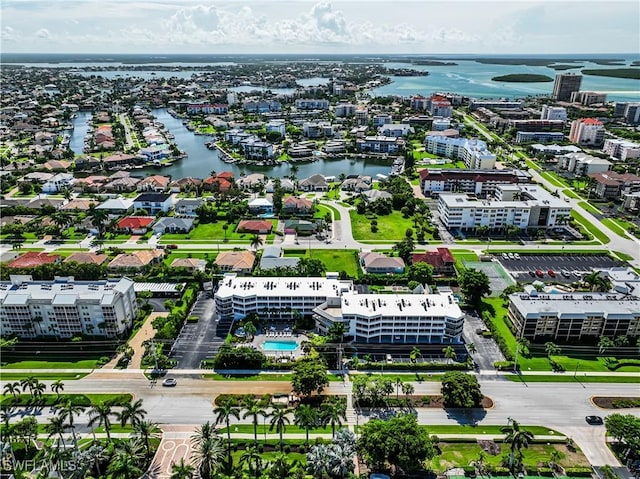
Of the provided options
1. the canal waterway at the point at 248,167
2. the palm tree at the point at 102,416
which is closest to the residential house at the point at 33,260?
the palm tree at the point at 102,416

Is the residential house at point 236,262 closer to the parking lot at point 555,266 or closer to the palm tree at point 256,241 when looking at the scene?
the palm tree at point 256,241

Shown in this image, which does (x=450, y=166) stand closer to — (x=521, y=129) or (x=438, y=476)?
(x=521, y=129)

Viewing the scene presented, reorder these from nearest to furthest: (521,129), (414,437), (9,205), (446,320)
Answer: (414,437), (446,320), (9,205), (521,129)

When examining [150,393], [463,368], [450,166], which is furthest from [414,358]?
[450,166]

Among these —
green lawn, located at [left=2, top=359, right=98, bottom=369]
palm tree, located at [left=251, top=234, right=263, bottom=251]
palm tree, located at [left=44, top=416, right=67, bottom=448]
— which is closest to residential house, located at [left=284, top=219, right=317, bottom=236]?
palm tree, located at [left=251, top=234, right=263, bottom=251]

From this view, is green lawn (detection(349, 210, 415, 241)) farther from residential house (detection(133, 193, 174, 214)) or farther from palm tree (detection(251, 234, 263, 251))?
residential house (detection(133, 193, 174, 214))
